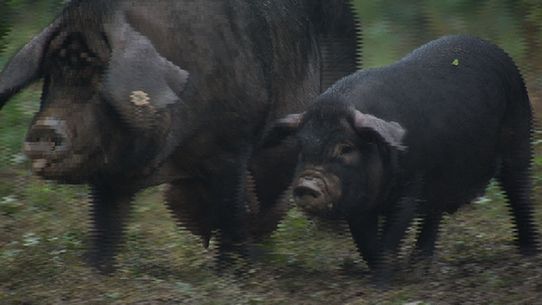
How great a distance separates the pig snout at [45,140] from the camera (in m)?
5.71

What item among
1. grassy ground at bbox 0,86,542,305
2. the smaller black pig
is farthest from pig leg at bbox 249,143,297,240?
the smaller black pig

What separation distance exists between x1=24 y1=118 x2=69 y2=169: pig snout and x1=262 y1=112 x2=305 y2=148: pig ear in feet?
3.95

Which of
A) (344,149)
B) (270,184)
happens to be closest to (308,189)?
(344,149)

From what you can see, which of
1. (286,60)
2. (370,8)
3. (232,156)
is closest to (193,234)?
(232,156)

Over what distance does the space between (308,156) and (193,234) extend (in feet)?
3.72

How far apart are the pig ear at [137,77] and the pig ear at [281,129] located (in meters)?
0.68

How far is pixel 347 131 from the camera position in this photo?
6.13 m

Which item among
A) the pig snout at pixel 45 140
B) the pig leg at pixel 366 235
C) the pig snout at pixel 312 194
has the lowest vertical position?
the pig leg at pixel 366 235

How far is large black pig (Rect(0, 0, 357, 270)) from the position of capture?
580cm

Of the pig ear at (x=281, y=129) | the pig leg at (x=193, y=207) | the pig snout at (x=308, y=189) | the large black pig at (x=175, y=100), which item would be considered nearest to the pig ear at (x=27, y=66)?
the large black pig at (x=175, y=100)

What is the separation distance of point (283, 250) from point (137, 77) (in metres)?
1.64

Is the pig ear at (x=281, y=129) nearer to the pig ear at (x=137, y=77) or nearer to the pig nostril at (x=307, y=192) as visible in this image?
the pig nostril at (x=307, y=192)

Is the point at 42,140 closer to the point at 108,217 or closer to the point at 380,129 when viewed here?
the point at 108,217

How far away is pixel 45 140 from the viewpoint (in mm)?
5723
